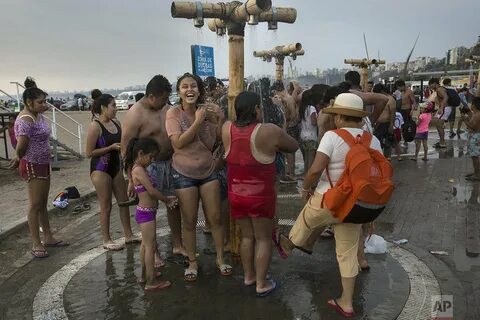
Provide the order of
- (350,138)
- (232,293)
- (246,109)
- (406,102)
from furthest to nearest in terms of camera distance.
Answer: (406,102) < (232,293) < (246,109) < (350,138)

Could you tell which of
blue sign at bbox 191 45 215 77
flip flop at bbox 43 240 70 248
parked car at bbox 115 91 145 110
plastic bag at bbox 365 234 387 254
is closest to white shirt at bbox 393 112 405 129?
blue sign at bbox 191 45 215 77

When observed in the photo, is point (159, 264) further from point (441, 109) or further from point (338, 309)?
point (441, 109)

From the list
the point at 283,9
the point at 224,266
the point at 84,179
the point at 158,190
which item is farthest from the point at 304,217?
the point at 84,179

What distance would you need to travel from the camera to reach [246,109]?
3676 mm

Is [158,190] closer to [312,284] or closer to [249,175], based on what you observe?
[249,175]

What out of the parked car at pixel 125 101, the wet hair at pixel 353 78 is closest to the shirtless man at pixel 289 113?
the wet hair at pixel 353 78

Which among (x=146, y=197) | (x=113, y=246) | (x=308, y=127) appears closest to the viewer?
(x=146, y=197)

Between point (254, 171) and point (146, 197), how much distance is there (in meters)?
1.05

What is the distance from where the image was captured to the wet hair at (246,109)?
368cm

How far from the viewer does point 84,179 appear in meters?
10.0

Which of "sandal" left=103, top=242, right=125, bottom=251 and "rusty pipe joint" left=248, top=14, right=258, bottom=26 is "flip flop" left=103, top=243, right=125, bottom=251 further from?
"rusty pipe joint" left=248, top=14, right=258, bottom=26

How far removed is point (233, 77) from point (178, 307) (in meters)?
2.25

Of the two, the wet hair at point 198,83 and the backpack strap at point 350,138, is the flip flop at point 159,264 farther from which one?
the backpack strap at point 350,138

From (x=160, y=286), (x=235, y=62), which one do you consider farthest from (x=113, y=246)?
(x=235, y=62)
